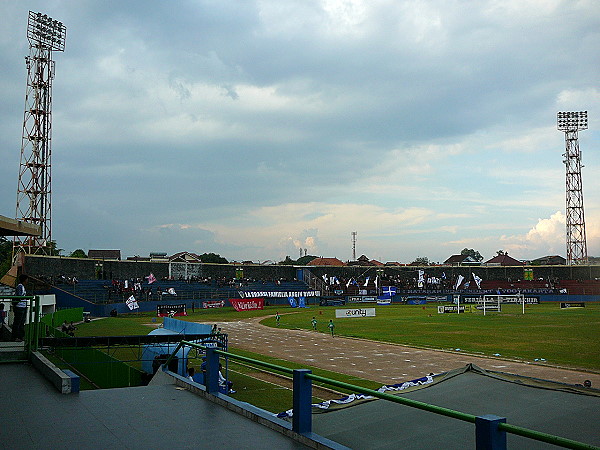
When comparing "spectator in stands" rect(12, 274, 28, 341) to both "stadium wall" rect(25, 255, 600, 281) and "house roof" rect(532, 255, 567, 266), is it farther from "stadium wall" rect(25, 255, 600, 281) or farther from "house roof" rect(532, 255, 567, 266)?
"house roof" rect(532, 255, 567, 266)

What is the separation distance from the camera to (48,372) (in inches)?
475

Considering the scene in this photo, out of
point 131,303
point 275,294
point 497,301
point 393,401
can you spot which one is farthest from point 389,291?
point 393,401

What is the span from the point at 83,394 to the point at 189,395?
2.21 metres

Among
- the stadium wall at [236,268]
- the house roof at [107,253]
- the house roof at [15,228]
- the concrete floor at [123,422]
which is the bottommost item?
the concrete floor at [123,422]

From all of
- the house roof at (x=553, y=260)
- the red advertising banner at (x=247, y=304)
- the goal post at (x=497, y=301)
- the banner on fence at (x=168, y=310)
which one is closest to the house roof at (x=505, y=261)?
the house roof at (x=553, y=260)

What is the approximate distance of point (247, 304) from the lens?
77.7 metres

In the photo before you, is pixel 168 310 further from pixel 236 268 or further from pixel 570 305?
pixel 570 305

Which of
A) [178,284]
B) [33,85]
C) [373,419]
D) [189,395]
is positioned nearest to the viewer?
[373,419]

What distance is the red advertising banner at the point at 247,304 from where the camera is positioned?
76625 mm

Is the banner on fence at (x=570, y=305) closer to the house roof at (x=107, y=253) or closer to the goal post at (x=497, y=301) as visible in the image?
the goal post at (x=497, y=301)

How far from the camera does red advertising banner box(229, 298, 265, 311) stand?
7662 cm

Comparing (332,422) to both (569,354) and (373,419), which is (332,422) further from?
(569,354)

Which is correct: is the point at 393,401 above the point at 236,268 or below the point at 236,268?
below

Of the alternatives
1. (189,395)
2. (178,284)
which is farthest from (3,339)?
(178,284)
